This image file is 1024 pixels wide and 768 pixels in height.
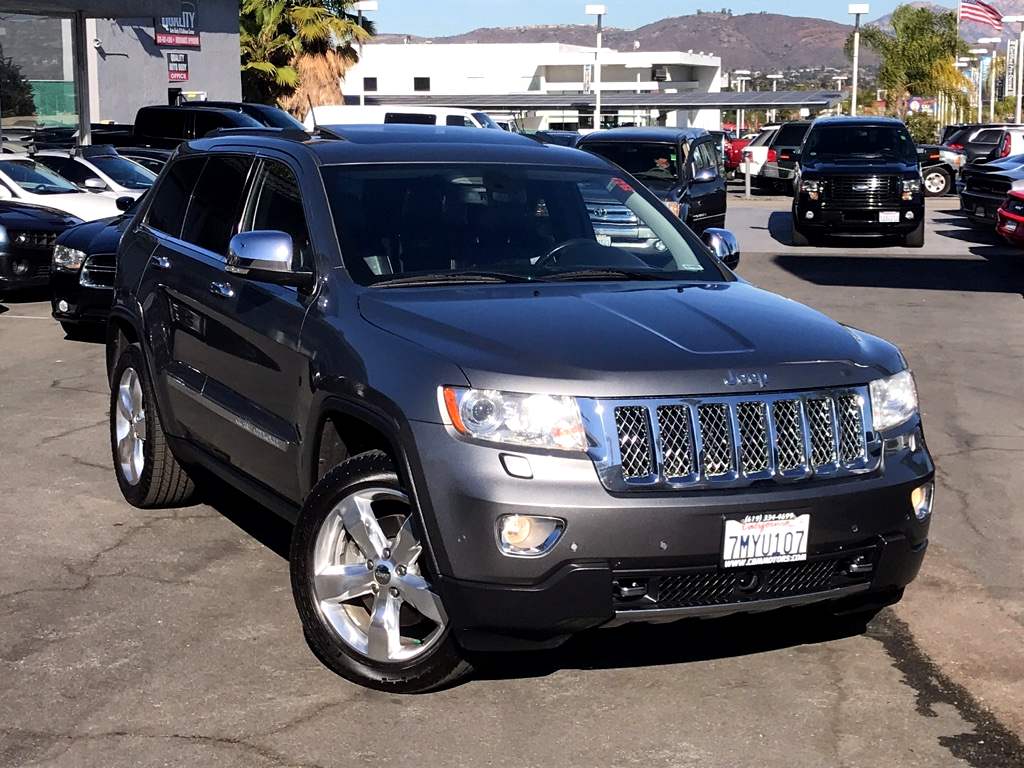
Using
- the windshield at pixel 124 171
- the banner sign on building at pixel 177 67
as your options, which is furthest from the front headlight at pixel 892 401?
the banner sign on building at pixel 177 67

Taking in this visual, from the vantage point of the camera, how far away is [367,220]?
5.55 m

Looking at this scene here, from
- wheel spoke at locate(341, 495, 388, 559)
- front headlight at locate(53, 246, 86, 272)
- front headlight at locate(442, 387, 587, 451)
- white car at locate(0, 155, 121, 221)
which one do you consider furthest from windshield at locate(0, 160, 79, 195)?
front headlight at locate(442, 387, 587, 451)

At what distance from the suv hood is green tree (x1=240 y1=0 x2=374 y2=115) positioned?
4066 centimetres

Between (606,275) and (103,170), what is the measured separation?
14.8 meters

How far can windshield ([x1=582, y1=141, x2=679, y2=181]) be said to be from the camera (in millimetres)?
18234

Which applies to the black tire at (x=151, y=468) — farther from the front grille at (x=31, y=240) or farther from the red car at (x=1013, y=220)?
the red car at (x=1013, y=220)

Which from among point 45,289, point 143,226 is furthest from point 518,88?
point 143,226

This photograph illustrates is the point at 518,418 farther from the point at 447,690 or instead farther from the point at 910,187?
the point at 910,187

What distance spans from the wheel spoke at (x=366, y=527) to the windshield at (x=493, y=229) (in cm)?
87

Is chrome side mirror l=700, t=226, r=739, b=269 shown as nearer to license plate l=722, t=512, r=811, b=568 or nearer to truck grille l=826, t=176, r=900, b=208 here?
license plate l=722, t=512, r=811, b=568

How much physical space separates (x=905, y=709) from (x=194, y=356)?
3139mm

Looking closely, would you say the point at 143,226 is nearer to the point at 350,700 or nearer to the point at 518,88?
the point at 350,700

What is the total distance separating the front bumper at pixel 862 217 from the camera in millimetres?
21484

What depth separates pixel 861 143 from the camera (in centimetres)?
2227
